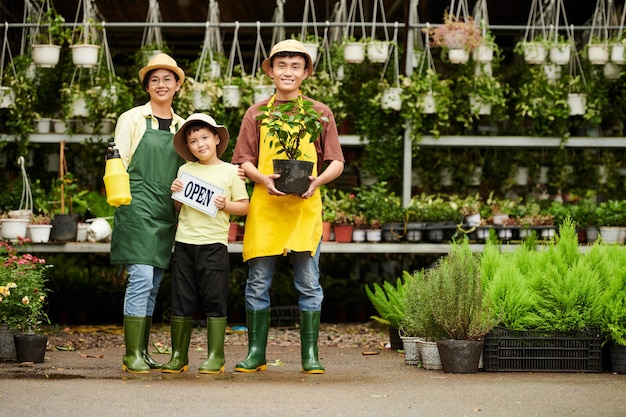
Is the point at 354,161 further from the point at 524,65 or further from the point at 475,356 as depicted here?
the point at 475,356

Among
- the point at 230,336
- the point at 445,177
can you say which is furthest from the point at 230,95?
the point at 445,177

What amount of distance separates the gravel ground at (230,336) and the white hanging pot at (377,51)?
2.59 m

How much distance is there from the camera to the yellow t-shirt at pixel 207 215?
6492 mm

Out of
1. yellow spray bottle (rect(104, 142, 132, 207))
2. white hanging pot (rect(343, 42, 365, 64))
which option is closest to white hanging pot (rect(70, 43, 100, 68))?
white hanging pot (rect(343, 42, 365, 64))

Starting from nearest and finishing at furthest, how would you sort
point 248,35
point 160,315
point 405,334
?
point 405,334 < point 160,315 < point 248,35

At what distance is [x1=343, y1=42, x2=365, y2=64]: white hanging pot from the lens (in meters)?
10.3

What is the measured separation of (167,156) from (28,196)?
13.7 feet

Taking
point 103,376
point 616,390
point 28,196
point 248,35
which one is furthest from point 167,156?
point 248,35

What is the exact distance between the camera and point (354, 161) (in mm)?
12312

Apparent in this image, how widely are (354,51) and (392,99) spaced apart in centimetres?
59

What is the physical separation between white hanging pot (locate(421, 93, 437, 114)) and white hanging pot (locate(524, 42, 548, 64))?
39.0 inches

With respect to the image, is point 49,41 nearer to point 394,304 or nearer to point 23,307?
point 23,307

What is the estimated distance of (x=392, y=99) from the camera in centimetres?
1039

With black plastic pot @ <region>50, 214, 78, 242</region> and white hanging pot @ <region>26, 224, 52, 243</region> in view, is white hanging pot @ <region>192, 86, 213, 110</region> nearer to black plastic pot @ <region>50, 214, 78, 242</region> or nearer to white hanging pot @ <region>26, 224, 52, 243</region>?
black plastic pot @ <region>50, 214, 78, 242</region>
